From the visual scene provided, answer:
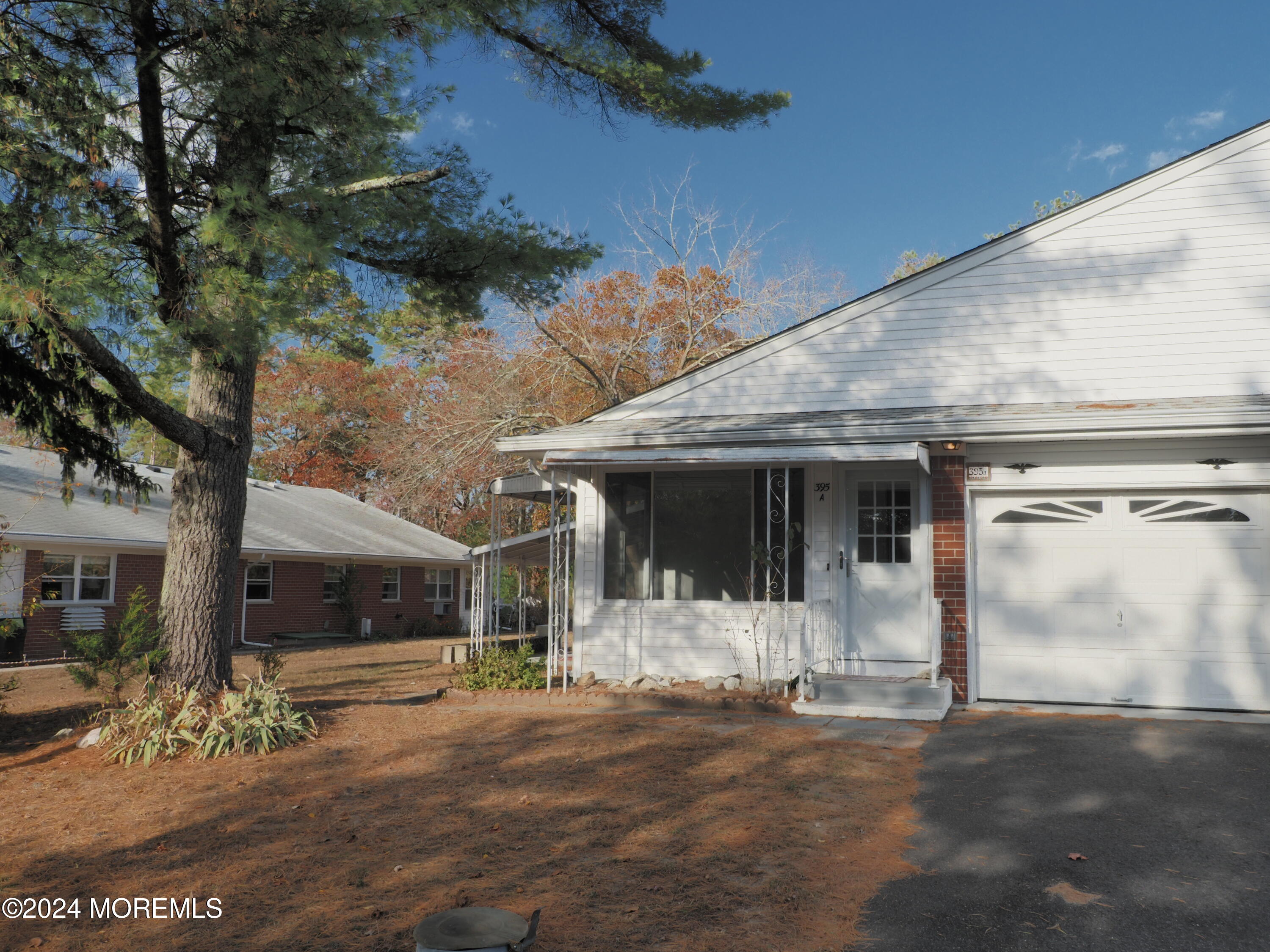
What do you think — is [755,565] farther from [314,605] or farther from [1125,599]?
[314,605]

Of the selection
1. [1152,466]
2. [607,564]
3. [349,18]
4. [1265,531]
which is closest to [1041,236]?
[1152,466]

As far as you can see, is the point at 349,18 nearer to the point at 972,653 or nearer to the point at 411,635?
the point at 972,653

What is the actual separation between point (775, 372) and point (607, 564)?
3.04 m

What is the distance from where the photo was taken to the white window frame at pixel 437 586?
2925 centimetres

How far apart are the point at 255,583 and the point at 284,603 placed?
908 millimetres

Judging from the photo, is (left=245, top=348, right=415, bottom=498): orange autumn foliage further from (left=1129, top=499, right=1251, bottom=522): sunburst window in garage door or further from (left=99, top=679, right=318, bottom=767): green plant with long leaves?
(left=1129, top=499, right=1251, bottom=522): sunburst window in garage door

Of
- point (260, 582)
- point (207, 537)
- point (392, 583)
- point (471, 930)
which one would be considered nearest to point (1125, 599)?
point (471, 930)

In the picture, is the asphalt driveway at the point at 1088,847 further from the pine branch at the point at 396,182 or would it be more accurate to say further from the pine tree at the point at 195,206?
the pine branch at the point at 396,182

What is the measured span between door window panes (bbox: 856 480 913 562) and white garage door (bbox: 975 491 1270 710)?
753 mm

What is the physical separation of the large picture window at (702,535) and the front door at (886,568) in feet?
1.96

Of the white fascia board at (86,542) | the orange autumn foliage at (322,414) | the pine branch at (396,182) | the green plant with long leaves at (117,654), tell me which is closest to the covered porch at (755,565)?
the pine branch at (396,182)

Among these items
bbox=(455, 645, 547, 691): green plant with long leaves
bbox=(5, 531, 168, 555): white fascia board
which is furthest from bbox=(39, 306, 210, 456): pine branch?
bbox=(5, 531, 168, 555): white fascia board

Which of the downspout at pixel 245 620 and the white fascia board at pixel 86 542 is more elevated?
the white fascia board at pixel 86 542

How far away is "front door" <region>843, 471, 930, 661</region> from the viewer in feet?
33.0
